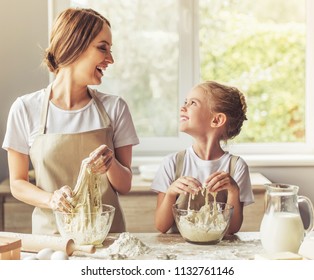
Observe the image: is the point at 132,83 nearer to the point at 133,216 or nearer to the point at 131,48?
the point at 131,48

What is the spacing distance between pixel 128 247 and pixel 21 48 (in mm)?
1160

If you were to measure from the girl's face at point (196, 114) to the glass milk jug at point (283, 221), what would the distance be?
345 millimetres

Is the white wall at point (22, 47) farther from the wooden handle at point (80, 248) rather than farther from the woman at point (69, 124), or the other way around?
the wooden handle at point (80, 248)

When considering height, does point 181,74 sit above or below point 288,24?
below

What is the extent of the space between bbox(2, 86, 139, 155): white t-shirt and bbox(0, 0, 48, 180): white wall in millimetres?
689

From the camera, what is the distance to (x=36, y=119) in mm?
1513

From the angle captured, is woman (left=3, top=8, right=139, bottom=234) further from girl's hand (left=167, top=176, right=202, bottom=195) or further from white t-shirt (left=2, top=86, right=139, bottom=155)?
girl's hand (left=167, top=176, right=202, bottom=195)

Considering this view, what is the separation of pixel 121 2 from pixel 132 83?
1.06 ft

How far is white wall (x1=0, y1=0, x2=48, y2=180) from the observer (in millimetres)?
2176

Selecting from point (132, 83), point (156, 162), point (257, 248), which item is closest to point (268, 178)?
point (156, 162)

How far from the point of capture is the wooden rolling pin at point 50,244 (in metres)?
1.21

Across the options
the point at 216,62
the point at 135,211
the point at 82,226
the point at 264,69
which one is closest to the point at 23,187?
the point at 82,226

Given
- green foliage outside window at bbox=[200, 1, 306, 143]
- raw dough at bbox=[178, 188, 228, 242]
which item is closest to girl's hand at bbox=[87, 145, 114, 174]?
raw dough at bbox=[178, 188, 228, 242]

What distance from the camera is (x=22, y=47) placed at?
2180 mm
